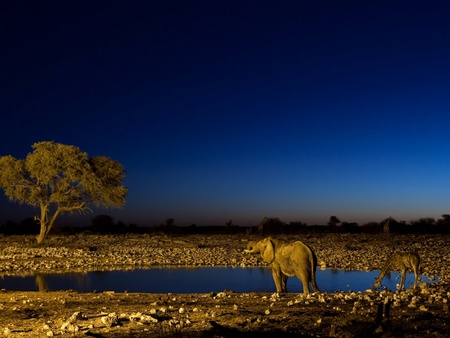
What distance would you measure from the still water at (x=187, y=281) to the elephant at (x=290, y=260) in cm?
258

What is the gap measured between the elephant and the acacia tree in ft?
85.8

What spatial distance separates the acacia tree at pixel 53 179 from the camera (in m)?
39.2

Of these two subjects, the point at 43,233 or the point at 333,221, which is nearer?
the point at 43,233

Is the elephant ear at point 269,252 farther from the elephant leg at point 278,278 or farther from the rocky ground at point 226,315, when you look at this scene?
the rocky ground at point 226,315

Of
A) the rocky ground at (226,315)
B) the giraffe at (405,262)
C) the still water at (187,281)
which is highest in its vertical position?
the giraffe at (405,262)

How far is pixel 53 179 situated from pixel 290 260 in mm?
28990

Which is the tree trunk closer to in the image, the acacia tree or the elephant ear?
the acacia tree

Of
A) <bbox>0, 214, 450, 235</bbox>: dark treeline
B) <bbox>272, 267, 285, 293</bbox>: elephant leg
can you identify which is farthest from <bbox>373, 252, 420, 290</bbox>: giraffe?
<bbox>0, 214, 450, 235</bbox>: dark treeline

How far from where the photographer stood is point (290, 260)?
50.4 feet

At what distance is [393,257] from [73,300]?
32.4 ft

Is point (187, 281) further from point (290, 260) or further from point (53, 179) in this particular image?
point (53, 179)

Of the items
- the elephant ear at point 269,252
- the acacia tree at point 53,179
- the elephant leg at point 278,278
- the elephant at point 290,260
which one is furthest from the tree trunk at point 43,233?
the elephant leg at point 278,278

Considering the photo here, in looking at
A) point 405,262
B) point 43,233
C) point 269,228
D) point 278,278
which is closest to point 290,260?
point 278,278

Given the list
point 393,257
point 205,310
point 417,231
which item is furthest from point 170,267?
point 417,231
